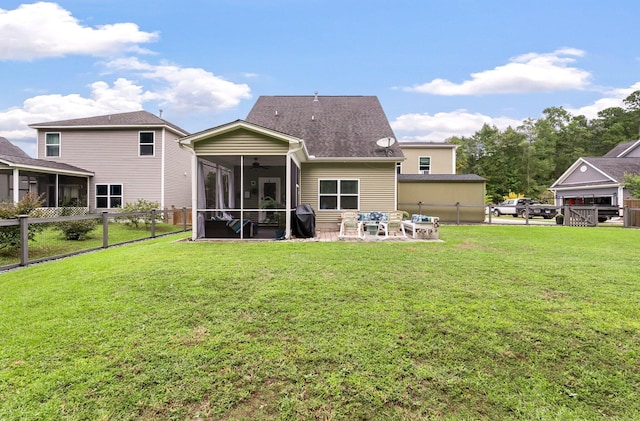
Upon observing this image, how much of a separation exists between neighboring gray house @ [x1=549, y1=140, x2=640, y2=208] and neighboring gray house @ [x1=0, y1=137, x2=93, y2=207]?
29881 millimetres

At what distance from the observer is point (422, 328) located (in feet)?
10.7

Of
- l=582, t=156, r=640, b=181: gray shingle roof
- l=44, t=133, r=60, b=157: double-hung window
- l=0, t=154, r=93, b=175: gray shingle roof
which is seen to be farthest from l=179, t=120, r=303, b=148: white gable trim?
l=582, t=156, r=640, b=181: gray shingle roof

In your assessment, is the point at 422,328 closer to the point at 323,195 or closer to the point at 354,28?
the point at 323,195

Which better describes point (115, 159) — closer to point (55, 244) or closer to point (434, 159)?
point (55, 244)

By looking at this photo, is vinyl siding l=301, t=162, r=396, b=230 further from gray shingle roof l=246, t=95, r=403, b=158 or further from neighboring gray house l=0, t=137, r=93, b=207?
neighboring gray house l=0, t=137, r=93, b=207

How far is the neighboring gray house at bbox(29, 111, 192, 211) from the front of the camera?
54.9ft

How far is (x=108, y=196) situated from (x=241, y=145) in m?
11.9

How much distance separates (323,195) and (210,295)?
9.09 metres

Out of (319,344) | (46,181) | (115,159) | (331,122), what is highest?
(331,122)

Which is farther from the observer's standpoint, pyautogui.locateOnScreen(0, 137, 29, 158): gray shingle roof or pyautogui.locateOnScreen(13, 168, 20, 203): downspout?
pyautogui.locateOnScreen(0, 137, 29, 158): gray shingle roof

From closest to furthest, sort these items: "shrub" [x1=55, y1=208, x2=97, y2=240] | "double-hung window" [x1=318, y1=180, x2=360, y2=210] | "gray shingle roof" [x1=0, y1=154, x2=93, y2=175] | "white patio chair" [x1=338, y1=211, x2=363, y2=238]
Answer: "shrub" [x1=55, y1=208, x2=97, y2=240] → "white patio chair" [x1=338, y1=211, x2=363, y2=238] → "double-hung window" [x1=318, y1=180, x2=360, y2=210] → "gray shingle roof" [x1=0, y1=154, x2=93, y2=175]

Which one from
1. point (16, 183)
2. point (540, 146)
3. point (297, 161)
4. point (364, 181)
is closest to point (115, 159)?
point (16, 183)

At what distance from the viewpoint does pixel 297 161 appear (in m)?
11.1

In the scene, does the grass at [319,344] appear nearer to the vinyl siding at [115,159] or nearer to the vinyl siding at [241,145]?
the vinyl siding at [241,145]
